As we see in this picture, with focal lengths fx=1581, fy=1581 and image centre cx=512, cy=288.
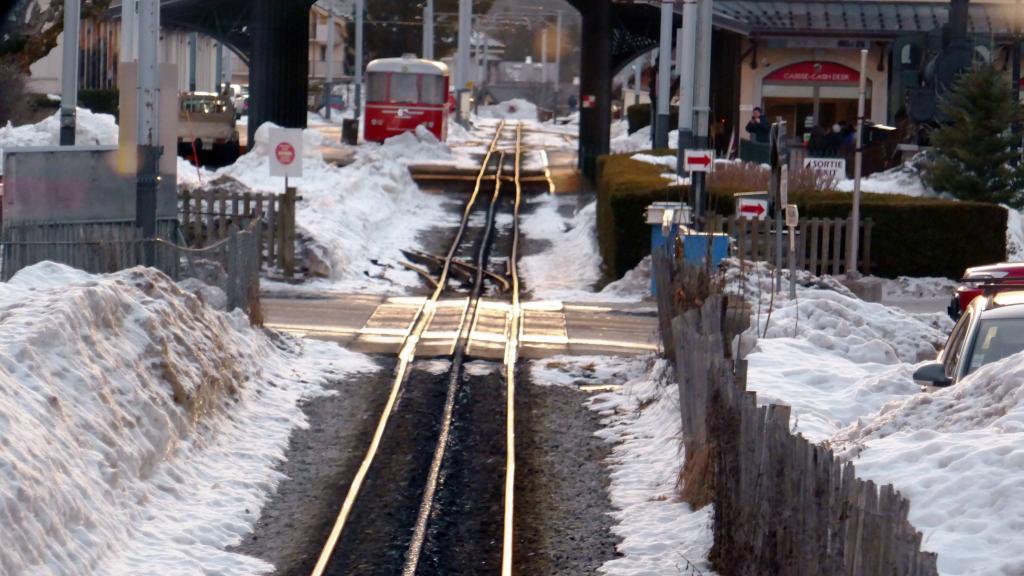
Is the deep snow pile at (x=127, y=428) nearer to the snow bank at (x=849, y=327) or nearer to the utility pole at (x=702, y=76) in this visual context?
the snow bank at (x=849, y=327)

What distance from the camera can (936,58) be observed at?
99.3 feet

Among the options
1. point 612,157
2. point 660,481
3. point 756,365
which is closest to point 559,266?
point 612,157

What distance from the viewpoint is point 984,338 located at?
10.4 metres

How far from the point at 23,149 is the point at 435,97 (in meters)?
29.9

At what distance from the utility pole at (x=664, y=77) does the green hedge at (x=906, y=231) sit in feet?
31.4

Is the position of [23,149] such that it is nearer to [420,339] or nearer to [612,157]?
[420,339]

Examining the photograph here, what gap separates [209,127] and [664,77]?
17357 mm

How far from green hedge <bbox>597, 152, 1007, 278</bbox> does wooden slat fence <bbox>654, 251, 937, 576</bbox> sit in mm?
11337

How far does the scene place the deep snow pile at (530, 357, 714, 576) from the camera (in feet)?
31.9

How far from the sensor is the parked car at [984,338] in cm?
1023

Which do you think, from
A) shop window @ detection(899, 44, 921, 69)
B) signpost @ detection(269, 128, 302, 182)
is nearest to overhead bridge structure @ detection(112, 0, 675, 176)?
shop window @ detection(899, 44, 921, 69)

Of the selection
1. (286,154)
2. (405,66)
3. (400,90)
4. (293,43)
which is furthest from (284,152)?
(400,90)

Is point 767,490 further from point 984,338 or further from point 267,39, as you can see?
point 267,39

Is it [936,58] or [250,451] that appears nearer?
[250,451]
